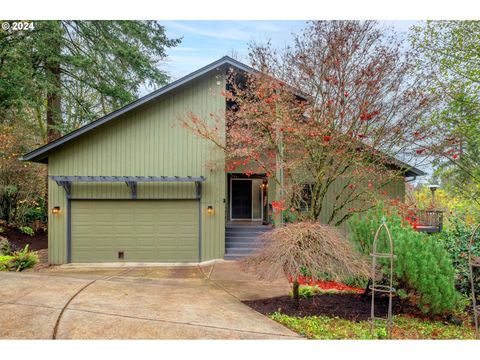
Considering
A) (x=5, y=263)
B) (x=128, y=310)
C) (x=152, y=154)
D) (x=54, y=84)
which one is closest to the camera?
(x=128, y=310)

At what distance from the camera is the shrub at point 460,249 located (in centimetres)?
519

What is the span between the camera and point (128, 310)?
3918 millimetres

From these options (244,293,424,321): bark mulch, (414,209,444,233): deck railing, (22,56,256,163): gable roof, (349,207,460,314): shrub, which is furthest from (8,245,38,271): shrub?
(414,209,444,233): deck railing

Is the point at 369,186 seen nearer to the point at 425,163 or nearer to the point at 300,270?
the point at 425,163

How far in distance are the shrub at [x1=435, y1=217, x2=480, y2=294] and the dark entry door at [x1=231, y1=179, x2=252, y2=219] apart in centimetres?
620

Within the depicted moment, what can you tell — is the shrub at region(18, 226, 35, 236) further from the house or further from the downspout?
the downspout

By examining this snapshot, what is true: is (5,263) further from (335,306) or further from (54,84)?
(335,306)

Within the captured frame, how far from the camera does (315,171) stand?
6324 millimetres

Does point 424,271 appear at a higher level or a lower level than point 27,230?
higher

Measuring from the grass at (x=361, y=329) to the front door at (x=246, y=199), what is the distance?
687 cm

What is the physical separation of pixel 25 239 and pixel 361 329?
10101 millimetres

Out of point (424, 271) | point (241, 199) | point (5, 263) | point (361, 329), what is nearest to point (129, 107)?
point (5, 263)

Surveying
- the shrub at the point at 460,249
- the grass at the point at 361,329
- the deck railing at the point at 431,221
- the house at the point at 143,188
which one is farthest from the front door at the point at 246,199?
the grass at the point at 361,329
